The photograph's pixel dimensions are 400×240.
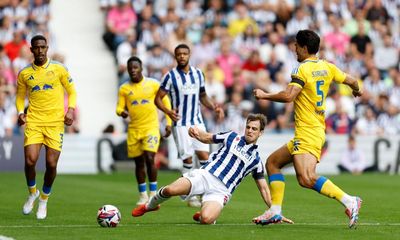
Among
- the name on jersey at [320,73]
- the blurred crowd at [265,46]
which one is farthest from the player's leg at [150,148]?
the blurred crowd at [265,46]

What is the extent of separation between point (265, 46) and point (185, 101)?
13.8 m

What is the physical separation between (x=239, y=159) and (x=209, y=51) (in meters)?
16.7

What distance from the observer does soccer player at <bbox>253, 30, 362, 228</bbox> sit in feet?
44.4

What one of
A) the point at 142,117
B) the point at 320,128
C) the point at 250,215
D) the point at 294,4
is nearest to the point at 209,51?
the point at 294,4

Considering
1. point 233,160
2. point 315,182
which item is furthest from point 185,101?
point 315,182

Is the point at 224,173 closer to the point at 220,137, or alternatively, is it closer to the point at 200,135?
the point at 220,137

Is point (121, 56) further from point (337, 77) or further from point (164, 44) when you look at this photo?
point (337, 77)

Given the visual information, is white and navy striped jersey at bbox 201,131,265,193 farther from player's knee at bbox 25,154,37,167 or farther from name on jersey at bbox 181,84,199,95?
name on jersey at bbox 181,84,199,95

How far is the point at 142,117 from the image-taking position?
1850cm

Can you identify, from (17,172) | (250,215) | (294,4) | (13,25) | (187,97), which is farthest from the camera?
(294,4)

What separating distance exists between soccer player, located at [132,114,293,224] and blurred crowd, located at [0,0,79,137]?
13425mm

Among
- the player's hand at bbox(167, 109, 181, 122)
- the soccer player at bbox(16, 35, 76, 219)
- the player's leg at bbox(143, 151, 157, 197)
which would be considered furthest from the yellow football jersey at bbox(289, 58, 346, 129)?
the player's leg at bbox(143, 151, 157, 197)

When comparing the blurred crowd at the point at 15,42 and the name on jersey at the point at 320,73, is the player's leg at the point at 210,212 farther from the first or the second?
the blurred crowd at the point at 15,42

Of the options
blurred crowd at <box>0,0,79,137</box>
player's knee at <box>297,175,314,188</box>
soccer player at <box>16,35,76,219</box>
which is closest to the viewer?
player's knee at <box>297,175,314,188</box>
